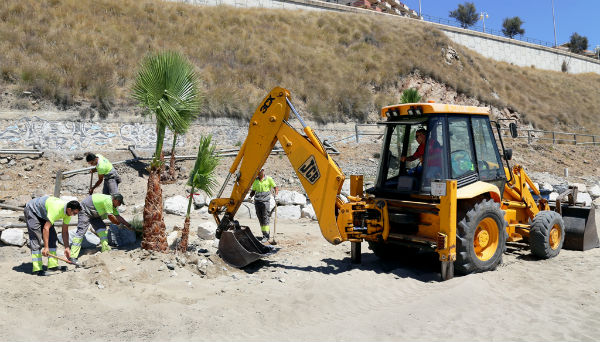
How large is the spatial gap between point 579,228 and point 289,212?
6.94m

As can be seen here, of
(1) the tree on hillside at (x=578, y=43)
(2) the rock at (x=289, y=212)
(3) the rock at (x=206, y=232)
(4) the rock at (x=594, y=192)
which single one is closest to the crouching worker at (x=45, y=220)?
(3) the rock at (x=206, y=232)

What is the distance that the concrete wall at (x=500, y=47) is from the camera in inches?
1453

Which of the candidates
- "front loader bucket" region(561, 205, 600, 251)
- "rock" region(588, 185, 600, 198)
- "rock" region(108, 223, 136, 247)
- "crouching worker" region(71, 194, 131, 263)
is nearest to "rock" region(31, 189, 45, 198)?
"rock" region(108, 223, 136, 247)

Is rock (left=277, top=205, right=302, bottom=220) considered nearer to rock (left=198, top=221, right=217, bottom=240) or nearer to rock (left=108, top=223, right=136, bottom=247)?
rock (left=198, top=221, right=217, bottom=240)

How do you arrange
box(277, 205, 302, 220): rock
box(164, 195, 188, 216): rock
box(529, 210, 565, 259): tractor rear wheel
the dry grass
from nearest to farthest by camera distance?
box(529, 210, 565, 259): tractor rear wheel < box(164, 195, 188, 216): rock < box(277, 205, 302, 220): rock < the dry grass

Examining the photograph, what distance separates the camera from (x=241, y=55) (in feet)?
83.1

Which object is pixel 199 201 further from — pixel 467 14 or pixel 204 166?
pixel 467 14

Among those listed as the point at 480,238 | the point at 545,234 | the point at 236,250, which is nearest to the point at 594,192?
the point at 545,234

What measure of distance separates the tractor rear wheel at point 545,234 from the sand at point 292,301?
0.21m

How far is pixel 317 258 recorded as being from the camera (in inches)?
340

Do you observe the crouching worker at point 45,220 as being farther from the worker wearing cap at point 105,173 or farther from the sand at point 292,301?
the worker wearing cap at point 105,173

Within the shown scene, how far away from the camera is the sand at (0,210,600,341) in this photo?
5.12 m

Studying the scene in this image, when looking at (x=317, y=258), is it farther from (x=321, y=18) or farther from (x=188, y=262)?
(x=321, y=18)

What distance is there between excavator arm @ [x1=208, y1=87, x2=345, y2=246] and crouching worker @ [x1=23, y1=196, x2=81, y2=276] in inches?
88.5
